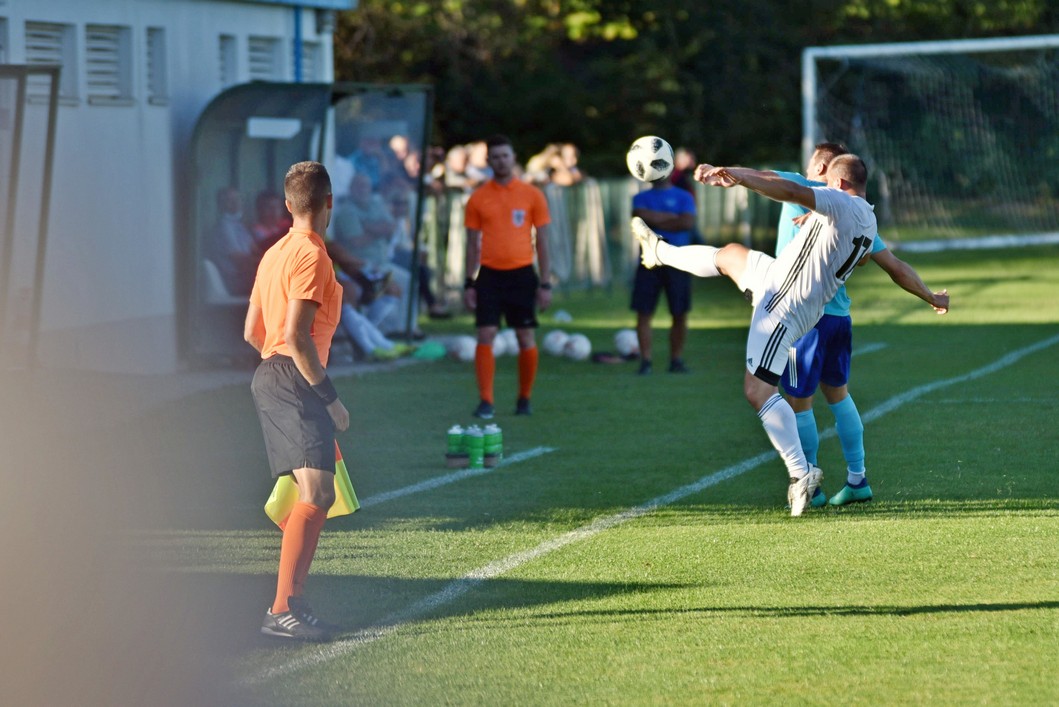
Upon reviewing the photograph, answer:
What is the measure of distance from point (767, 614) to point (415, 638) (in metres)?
1.45

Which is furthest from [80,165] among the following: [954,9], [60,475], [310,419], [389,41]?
[954,9]

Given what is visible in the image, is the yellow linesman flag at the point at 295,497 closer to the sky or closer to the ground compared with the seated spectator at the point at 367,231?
closer to the ground

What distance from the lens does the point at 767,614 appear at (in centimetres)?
654

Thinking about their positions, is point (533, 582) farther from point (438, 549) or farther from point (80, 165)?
point (80, 165)

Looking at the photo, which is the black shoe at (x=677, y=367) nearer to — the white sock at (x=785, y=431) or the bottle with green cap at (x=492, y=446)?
the bottle with green cap at (x=492, y=446)

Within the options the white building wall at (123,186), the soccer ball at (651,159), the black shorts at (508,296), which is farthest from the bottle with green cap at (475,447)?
the white building wall at (123,186)

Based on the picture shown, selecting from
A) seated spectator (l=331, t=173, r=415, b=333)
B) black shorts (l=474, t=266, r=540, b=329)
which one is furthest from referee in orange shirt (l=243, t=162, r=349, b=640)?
seated spectator (l=331, t=173, r=415, b=333)

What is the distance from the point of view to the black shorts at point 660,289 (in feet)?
49.7

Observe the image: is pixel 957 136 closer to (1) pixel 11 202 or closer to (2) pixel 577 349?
(2) pixel 577 349

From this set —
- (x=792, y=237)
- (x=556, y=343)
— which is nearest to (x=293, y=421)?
(x=792, y=237)

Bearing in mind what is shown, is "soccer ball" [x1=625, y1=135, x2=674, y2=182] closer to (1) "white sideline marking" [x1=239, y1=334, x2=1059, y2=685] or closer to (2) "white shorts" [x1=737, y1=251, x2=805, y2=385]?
(2) "white shorts" [x1=737, y1=251, x2=805, y2=385]

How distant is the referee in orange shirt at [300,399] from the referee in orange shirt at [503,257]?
6.06 meters

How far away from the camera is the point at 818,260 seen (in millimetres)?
8102

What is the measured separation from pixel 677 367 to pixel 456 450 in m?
5.28
